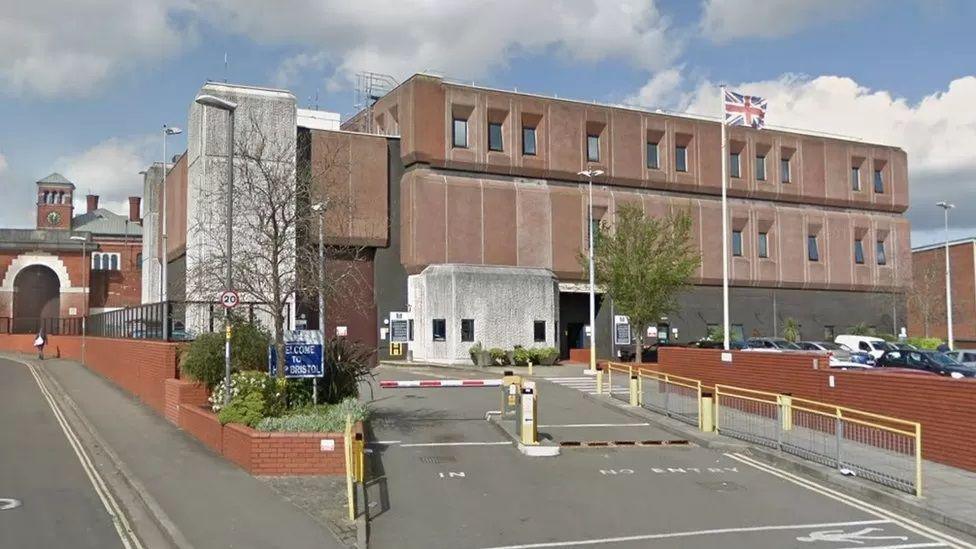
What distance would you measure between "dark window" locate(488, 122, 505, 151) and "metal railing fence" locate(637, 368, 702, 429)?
90.8 feet

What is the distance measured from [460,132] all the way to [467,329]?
36.4ft

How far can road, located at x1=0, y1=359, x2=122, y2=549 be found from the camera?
389 inches

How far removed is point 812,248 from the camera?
200ft

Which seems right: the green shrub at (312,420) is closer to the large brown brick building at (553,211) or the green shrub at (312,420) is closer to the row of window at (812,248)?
the large brown brick building at (553,211)

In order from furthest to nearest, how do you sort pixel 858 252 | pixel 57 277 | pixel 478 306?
pixel 57 277, pixel 858 252, pixel 478 306

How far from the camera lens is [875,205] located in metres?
63.8

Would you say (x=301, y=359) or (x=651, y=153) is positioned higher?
(x=651, y=153)

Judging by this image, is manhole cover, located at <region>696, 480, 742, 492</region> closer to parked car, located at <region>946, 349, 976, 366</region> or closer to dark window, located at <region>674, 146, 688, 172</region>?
parked car, located at <region>946, 349, 976, 366</region>

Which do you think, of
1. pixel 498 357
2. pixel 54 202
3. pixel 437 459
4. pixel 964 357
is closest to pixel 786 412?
pixel 437 459

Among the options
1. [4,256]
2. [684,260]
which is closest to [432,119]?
[684,260]

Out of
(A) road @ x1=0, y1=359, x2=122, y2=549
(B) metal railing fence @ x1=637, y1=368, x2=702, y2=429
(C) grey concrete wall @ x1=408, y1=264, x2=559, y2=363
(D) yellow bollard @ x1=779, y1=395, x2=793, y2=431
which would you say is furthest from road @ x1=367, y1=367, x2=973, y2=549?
(C) grey concrete wall @ x1=408, y1=264, x2=559, y2=363

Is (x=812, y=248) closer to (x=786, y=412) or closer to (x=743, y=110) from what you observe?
(x=743, y=110)

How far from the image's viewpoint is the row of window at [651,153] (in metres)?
48.6

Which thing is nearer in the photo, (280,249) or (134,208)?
(280,249)
